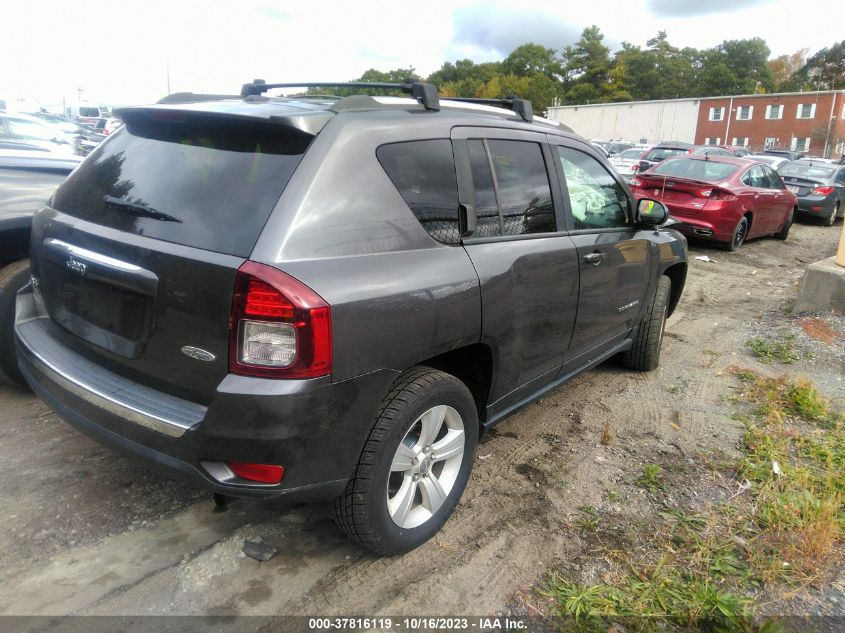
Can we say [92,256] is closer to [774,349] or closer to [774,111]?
[774,349]

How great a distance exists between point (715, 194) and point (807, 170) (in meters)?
7.66

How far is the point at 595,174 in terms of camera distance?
3.97m

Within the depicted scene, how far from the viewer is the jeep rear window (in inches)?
87.3

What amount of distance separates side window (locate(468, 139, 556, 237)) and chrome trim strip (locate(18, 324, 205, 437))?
1491 mm

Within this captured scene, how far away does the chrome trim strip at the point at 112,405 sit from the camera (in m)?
2.17

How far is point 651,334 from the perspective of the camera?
4.78m

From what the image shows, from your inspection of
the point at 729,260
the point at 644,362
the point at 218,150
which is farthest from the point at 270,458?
the point at 729,260

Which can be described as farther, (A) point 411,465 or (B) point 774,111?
(B) point 774,111

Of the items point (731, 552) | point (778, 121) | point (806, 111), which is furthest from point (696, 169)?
point (778, 121)

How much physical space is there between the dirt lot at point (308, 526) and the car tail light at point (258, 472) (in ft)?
1.84

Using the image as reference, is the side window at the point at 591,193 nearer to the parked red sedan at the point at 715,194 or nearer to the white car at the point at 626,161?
the parked red sedan at the point at 715,194

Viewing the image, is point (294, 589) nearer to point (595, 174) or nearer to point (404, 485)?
point (404, 485)

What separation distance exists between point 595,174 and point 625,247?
0.49 metres

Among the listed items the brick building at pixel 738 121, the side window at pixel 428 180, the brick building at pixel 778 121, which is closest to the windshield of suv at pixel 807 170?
the side window at pixel 428 180
